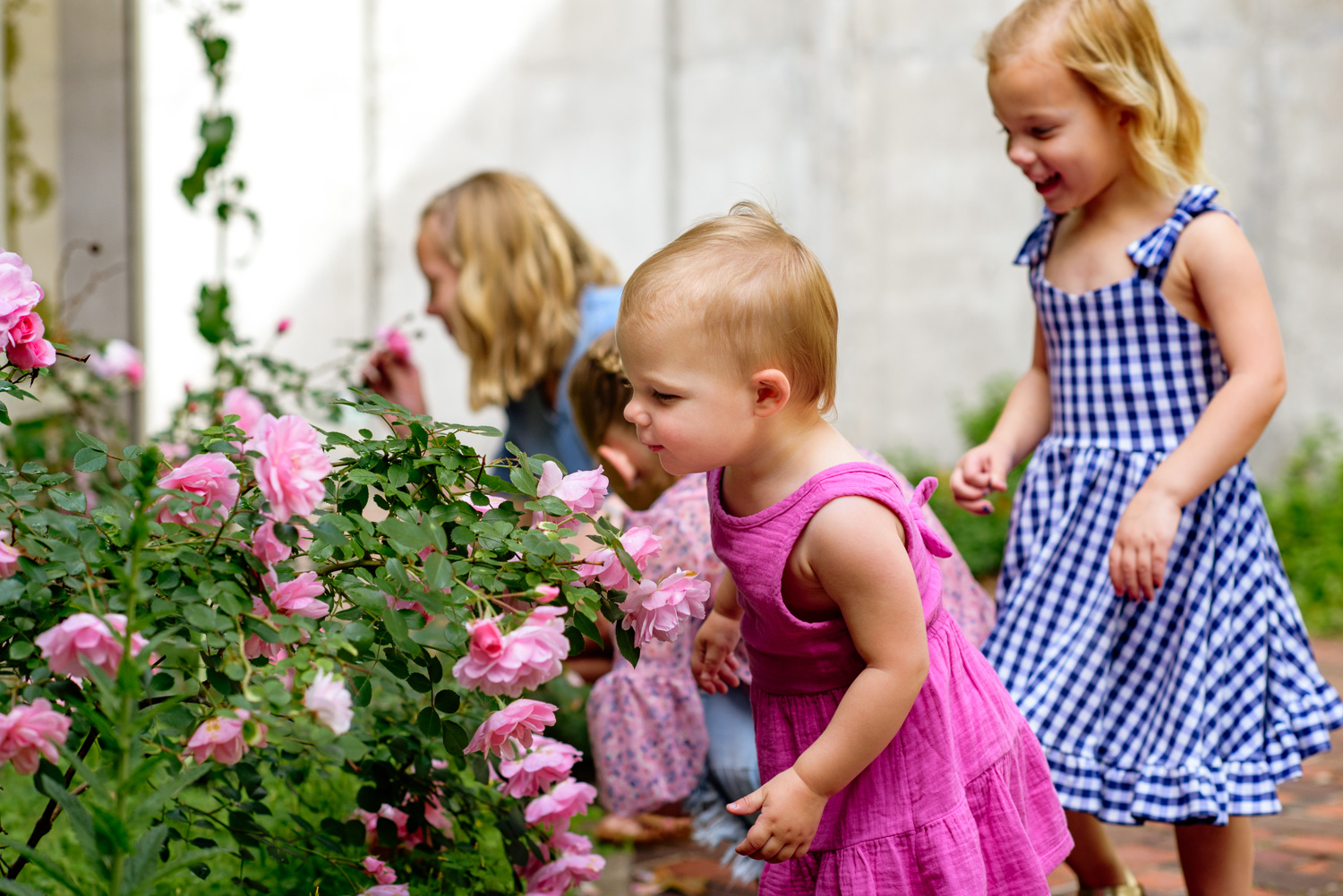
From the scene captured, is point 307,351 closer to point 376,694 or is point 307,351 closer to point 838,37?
point 838,37

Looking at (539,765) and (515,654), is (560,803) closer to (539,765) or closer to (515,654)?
(539,765)

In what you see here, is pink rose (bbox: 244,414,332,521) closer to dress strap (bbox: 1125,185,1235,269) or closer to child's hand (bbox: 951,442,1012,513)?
child's hand (bbox: 951,442,1012,513)

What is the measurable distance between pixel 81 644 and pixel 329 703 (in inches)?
8.7

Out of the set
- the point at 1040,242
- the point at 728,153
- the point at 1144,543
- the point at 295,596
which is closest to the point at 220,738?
the point at 295,596

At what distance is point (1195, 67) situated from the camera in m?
5.67

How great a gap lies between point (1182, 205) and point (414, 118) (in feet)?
15.5

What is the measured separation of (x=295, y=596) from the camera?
51.9 inches

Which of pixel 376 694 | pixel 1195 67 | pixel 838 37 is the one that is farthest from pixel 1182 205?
pixel 838 37

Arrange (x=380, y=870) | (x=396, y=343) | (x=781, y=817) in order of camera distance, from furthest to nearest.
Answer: (x=396, y=343)
(x=380, y=870)
(x=781, y=817)

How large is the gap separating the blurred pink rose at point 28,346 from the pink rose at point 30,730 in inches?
17.4

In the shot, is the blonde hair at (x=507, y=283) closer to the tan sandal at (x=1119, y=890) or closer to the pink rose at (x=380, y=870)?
the pink rose at (x=380, y=870)

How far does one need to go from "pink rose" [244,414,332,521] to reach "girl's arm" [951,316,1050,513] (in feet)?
3.87

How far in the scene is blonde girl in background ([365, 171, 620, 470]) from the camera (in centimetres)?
332

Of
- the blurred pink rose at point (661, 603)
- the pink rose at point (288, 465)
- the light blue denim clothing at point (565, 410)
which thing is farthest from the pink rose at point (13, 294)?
the light blue denim clothing at point (565, 410)
